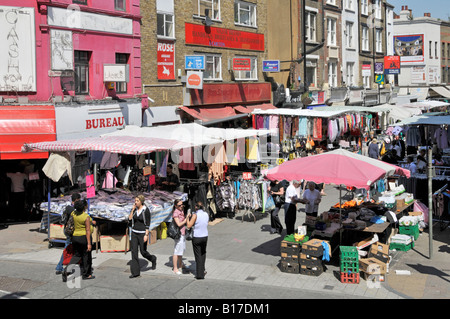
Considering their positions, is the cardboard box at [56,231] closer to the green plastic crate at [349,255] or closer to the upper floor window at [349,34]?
the green plastic crate at [349,255]

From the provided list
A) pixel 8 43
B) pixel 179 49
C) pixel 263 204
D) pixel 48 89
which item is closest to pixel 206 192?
pixel 263 204

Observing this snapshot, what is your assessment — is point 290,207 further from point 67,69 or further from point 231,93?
point 231,93

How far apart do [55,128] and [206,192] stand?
5.69 metres

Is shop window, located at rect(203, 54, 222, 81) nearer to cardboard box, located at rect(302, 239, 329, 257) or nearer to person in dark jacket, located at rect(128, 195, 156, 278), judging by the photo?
person in dark jacket, located at rect(128, 195, 156, 278)

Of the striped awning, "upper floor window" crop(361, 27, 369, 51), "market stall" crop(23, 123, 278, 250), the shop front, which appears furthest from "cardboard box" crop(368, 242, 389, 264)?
"upper floor window" crop(361, 27, 369, 51)

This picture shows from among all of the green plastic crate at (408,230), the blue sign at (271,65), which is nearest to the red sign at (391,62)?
the blue sign at (271,65)

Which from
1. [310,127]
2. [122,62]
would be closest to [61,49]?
[122,62]

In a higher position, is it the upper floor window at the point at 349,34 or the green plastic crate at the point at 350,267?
the upper floor window at the point at 349,34

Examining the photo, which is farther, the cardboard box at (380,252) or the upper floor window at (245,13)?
the upper floor window at (245,13)

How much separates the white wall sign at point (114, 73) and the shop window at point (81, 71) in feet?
2.27

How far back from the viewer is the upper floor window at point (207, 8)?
27.0 m

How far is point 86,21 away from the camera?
20.6 metres

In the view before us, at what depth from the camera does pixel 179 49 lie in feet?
84.2

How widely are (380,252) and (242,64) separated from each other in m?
19.5
